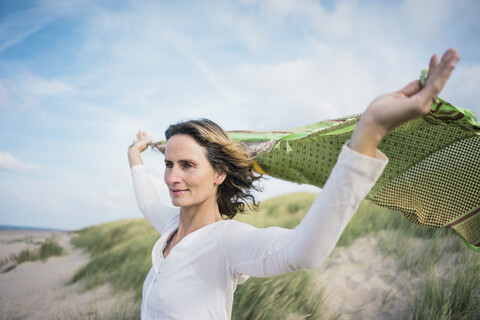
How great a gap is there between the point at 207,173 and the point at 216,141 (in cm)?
20

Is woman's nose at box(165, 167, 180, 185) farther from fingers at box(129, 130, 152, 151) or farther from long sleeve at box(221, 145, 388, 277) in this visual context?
fingers at box(129, 130, 152, 151)

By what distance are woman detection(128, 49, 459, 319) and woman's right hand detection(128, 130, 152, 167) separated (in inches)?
18.5

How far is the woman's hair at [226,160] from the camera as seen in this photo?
6.25 ft

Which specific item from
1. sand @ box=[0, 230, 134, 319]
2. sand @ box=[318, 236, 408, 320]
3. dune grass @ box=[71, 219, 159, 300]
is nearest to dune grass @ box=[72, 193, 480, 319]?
dune grass @ box=[71, 219, 159, 300]

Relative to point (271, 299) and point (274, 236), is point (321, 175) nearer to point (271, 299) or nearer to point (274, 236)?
point (274, 236)

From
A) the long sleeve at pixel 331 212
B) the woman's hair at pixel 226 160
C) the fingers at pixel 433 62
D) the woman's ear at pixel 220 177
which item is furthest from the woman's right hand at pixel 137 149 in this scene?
the fingers at pixel 433 62

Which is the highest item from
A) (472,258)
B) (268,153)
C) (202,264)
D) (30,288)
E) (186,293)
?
(268,153)

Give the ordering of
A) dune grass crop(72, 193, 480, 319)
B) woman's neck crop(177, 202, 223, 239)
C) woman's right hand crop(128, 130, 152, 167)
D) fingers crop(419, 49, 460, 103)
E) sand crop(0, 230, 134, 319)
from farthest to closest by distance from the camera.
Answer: sand crop(0, 230, 134, 319) → dune grass crop(72, 193, 480, 319) → woman's right hand crop(128, 130, 152, 167) → woman's neck crop(177, 202, 223, 239) → fingers crop(419, 49, 460, 103)

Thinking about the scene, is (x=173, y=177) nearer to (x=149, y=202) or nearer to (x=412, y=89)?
(x=149, y=202)

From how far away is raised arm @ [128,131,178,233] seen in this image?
2518 millimetres

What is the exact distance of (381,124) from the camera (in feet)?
3.20

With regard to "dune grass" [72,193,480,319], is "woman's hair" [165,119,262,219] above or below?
above

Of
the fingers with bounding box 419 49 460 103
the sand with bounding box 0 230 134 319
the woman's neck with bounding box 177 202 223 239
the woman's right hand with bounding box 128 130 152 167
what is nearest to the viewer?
the fingers with bounding box 419 49 460 103

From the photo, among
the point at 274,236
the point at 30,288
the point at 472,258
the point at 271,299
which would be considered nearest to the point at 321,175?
the point at 274,236
